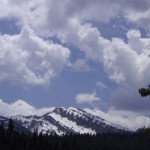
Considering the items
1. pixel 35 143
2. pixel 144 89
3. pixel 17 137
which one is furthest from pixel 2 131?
pixel 144 89

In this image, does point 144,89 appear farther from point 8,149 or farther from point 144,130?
point 8,149

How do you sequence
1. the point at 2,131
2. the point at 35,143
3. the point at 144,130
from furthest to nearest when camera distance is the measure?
1. the point at 2,131
2. the point at 35,143
3. the point at 144,130

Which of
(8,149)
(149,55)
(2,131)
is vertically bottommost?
(149,55)

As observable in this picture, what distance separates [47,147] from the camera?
189 metres

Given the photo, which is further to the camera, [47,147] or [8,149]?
[47,147]

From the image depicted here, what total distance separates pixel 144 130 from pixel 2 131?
181766mm

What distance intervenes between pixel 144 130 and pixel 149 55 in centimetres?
388

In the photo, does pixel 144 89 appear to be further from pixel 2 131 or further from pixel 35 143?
pixel 2 131

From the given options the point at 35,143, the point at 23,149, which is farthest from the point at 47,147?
the point at 23,149

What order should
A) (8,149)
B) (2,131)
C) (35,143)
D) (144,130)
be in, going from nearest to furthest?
(144,130)
(8,149)
(35,143)
(2,131)

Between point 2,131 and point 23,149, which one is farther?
point 2,131

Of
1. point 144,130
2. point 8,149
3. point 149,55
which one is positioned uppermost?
point 8,149

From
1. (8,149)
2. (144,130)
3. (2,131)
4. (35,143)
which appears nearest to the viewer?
(144,130)

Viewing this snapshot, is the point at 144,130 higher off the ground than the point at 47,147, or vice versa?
the point at 47,147
